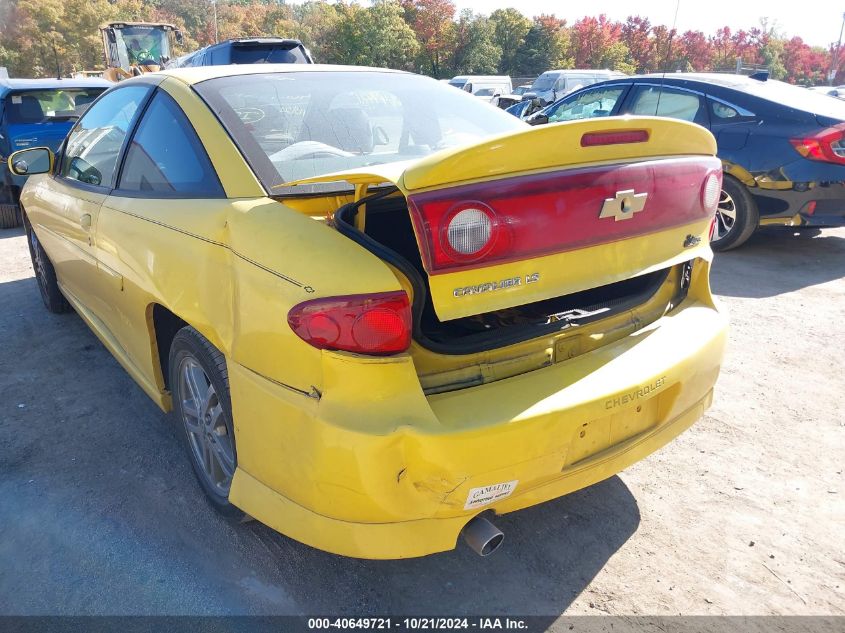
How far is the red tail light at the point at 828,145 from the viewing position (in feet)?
18.1

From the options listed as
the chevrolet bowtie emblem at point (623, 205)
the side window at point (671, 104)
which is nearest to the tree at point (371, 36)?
the side window at point (671, 104)

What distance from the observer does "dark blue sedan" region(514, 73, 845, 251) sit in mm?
5566

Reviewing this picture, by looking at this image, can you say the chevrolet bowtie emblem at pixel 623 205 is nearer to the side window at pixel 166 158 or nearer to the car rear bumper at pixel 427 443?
the car rear bumper at pixel 427 443

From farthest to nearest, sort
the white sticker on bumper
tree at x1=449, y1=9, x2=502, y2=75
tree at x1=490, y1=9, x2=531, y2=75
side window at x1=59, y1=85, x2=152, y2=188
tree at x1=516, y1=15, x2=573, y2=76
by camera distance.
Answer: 1. tree at x1=490, y1=9, x2=531, y2=75
2. tree at x1=516, y1=15, x2=573, y2=76
3. tree at x1=449, y1=9, x2=502, y2=75
4. side window at x1=59, y1=85, x2=152, y2=188
5. the white sticker on bumper

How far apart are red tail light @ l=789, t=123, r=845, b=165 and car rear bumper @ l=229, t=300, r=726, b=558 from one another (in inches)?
175

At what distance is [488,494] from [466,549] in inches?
25.3

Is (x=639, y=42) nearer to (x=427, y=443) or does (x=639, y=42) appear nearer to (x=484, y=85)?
(x=484, y=85)

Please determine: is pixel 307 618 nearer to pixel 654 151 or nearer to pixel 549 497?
pixel 549 497

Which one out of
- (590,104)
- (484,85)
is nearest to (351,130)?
(590,104)

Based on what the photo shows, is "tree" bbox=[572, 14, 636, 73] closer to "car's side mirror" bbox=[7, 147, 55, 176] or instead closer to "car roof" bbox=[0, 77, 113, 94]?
"car roof" bbox=[0, 77, 113, 94]

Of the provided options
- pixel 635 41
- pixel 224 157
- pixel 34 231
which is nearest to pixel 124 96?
pixel 224 157

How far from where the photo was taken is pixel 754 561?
227 cm

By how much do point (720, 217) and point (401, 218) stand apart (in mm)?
4718

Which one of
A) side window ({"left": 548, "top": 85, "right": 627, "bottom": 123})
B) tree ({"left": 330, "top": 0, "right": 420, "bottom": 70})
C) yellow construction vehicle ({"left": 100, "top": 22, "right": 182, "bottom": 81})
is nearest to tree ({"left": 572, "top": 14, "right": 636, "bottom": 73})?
tree ({"left": 330, "top": 0, "right": 420, "bottom": 70})
